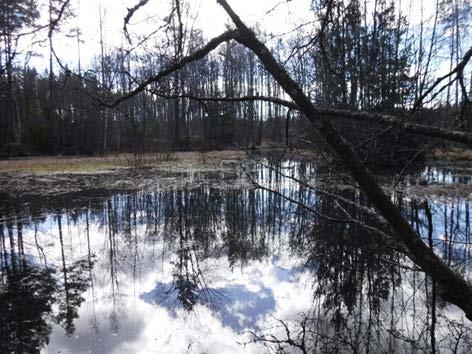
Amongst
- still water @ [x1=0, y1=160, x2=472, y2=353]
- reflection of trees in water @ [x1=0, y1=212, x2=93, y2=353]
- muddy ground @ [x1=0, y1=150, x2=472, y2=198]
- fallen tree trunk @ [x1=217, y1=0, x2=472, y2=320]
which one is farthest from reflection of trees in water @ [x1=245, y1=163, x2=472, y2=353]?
muddy ground @ [x1=0, y1=150, x2=472, y2=198]

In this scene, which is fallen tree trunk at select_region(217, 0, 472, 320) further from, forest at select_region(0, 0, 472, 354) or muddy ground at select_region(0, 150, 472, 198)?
muddy ground at select_region(0, 150, 472, 198)

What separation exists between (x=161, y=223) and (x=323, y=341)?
5.96 m

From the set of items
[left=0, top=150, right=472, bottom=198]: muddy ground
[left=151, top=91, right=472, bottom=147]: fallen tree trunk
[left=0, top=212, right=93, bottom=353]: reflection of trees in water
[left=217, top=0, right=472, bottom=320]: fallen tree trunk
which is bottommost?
[left=0, top=212, right=93, bottom=353]: reflection of trees in water

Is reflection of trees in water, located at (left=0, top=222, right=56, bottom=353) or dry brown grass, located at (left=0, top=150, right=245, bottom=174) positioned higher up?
dry brown grass, located at (left=0, top=150, right=245, bottom=174)

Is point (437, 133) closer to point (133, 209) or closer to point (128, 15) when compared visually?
point (128, 15)

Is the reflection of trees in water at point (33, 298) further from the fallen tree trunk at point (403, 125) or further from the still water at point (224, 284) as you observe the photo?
the fallen tree trunk at point (403, 125)

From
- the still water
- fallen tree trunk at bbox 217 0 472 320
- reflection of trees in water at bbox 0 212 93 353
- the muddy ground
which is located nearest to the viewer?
fallen tree trunk at bbox 217 0 472 320

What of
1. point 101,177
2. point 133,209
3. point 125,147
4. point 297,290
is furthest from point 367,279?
point 125,147

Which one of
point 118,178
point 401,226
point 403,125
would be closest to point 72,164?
point 118,178

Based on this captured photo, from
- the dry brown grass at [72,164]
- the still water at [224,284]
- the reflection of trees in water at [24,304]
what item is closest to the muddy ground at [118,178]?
the dry brown grass at [72,164]

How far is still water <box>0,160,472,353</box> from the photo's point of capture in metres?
3.77

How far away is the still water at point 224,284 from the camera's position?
377 cm

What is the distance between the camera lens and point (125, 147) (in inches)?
1256

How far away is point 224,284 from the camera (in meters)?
5.37
